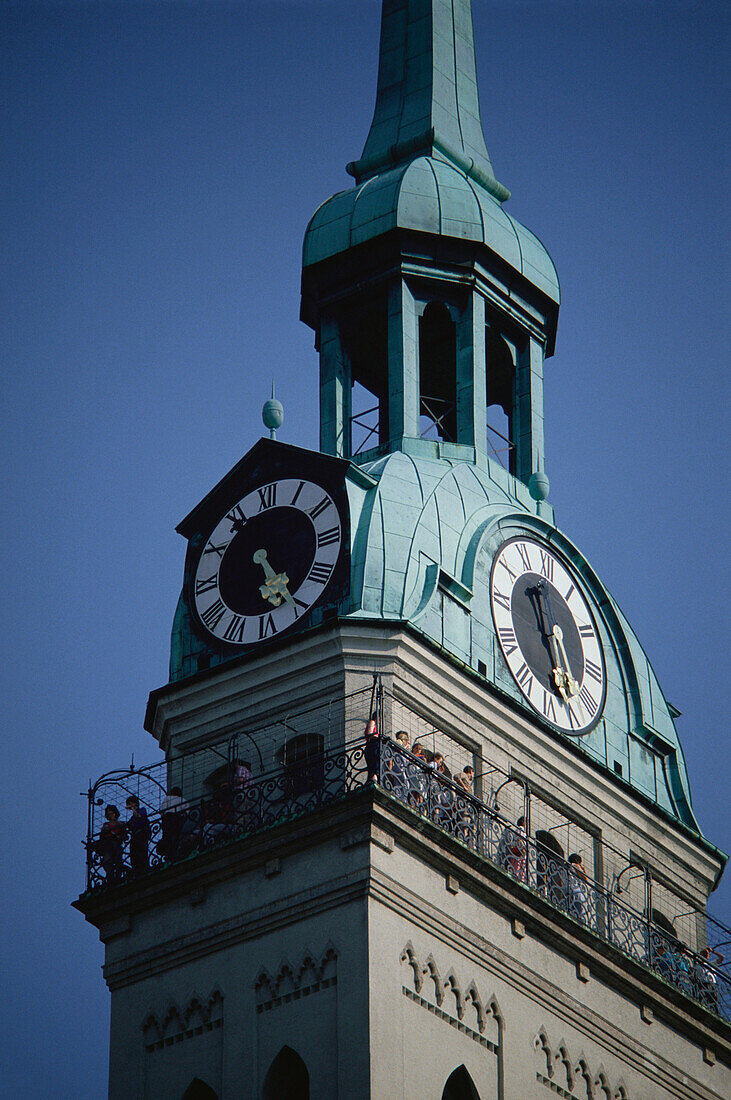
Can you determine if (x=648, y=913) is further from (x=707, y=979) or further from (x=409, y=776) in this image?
(x=409, y=776)

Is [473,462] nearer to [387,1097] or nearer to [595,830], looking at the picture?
[595,830]

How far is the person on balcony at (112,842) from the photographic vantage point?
52.7 metres

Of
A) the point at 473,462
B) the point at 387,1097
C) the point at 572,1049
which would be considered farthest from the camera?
the point at 473,462

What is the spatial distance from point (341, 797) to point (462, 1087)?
433cm

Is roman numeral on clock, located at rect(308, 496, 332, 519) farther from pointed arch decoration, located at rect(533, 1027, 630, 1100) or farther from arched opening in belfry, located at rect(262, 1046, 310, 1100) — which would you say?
arched opening in belfry, located at rect(262, 1046, 310, 1100)

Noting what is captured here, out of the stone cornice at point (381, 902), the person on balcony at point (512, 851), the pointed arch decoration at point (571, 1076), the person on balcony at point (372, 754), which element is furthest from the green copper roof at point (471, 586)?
the pointed arch decoration at point (571, 1076)

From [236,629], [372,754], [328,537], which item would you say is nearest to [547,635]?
[328,537]

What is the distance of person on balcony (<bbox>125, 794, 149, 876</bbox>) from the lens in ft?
173

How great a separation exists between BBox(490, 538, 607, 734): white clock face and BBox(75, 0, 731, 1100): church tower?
0.05m

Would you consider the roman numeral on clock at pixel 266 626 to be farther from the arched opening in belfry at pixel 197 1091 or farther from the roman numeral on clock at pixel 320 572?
the arched opening in belfry at pixel 197 1091

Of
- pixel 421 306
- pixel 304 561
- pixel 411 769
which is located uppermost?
pixel 421 306

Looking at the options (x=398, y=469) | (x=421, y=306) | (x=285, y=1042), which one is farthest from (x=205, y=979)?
(x=421, y=306)

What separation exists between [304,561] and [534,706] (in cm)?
407

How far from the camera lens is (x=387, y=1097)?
4891cm
